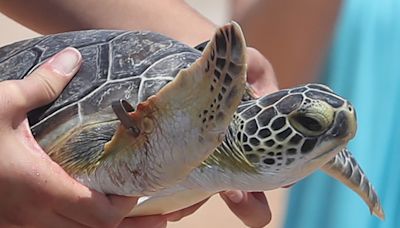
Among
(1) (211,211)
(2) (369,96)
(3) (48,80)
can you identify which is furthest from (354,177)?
(1) (211,211)

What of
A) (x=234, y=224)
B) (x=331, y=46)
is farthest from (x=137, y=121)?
(x=234, y=224)

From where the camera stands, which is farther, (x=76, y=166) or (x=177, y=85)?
(x=76, y=166)

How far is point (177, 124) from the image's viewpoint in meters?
0.57

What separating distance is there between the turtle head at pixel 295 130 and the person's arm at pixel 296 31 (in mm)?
139

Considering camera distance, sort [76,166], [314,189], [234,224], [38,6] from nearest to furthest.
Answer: [76,166] < [314,189] < [38,6] < [234,224]

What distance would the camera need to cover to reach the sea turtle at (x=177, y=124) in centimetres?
55

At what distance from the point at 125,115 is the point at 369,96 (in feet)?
0.87

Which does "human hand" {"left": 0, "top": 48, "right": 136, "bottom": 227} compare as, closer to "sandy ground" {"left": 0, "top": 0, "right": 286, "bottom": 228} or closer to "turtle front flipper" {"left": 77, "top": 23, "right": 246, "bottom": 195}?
"turtle front flipper" {"left": 77, "top": 23, "right": 246, "bottom": 195}

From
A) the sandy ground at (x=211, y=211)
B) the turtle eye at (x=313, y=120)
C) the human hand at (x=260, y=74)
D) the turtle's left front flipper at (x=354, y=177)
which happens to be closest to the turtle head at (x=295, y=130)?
the turtle eye at (x=313, y=120)

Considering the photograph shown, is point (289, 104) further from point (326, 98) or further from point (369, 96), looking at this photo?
point (369, 96)

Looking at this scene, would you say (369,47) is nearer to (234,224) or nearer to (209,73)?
(209,73)

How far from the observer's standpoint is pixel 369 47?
2.39ft

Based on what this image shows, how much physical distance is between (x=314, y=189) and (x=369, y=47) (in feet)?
0.50

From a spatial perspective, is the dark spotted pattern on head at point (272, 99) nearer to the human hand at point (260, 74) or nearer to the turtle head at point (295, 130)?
the turtle head at point (295, 130)
